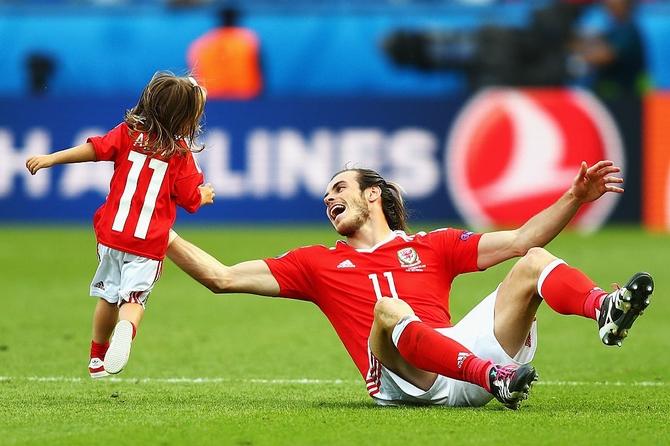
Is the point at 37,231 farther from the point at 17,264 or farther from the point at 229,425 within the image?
the point at 229,425

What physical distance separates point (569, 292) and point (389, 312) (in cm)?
83

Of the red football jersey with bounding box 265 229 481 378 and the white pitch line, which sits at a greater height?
the red football jersey with bounding box 265 229 481 378

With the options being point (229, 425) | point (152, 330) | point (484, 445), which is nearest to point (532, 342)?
point (484, 445)

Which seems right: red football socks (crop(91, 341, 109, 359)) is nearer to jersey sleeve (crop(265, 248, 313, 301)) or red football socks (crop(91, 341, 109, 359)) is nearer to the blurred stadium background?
the blurred stadium background

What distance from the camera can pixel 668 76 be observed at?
20.7 metres

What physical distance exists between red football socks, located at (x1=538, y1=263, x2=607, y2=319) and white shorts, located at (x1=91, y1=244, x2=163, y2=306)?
6.74ft

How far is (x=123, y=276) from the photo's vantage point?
22.9 feet

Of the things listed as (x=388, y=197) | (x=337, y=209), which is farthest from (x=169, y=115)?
(x=388, y=197)

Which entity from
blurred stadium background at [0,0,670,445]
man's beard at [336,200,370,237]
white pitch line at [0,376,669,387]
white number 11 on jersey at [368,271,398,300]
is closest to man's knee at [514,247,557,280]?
white number 11 on jersey at [368,271,398,300]

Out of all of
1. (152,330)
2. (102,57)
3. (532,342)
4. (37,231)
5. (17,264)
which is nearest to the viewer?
(532,342)

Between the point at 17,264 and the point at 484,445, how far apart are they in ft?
32.9

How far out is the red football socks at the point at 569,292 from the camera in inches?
242

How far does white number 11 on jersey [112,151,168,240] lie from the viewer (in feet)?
22.7

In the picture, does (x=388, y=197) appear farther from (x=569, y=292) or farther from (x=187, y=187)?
(x=569, y=292)
